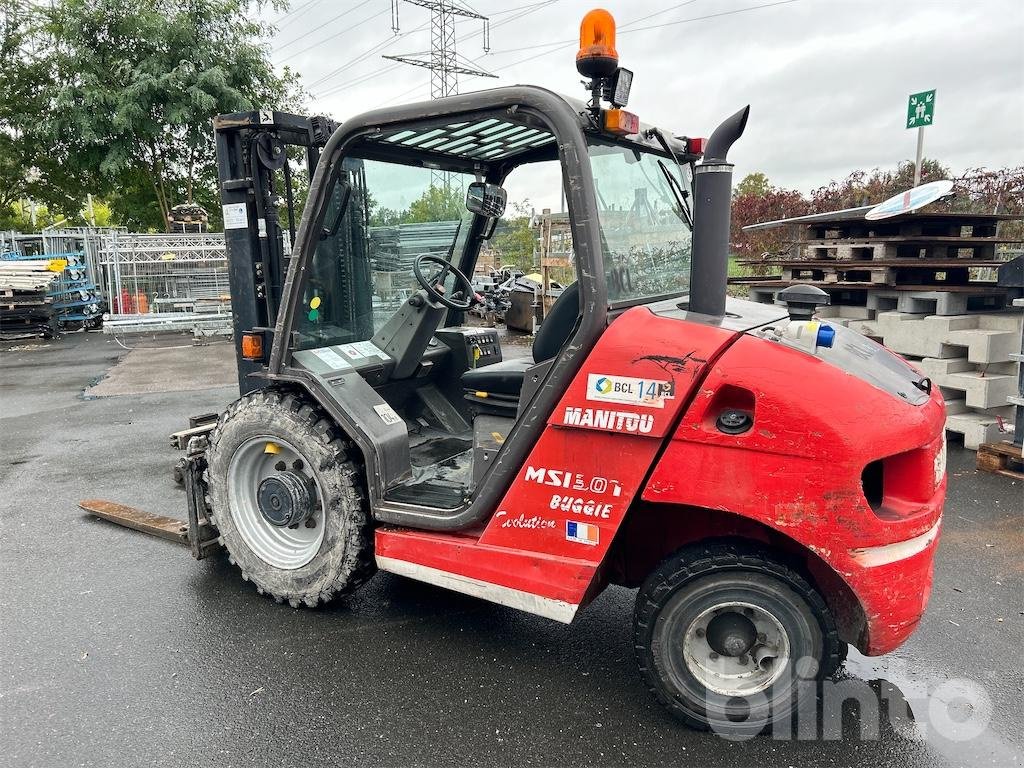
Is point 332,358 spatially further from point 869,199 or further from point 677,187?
point 869,199

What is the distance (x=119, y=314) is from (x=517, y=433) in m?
16.9

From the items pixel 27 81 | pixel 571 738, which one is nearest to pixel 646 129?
pixel 571 738

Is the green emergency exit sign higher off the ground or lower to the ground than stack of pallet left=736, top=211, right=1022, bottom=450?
higher

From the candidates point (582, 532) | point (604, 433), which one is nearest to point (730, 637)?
point (582, 532)

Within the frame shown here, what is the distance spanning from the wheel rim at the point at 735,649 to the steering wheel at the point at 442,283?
209 centimetres

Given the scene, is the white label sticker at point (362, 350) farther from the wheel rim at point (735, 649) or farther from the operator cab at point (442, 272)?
the wheel rim at point (735, 649)

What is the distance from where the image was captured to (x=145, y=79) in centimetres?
1903

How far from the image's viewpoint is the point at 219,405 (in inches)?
340

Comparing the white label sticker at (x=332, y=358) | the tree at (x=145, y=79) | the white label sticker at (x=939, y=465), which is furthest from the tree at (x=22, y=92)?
the white label sticker at (x=939, y=465)

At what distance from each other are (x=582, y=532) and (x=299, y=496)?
5.07ft

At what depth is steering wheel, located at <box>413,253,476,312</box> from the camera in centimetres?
392

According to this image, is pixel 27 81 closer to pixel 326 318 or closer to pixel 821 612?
pixel 326 318

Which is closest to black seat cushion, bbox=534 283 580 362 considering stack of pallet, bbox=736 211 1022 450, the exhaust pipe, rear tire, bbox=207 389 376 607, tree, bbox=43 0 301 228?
the exhaust pipe

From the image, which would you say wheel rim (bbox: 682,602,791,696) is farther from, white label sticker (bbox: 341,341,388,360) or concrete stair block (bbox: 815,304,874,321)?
concrete stair block (bbox: 815,304,874,321)
